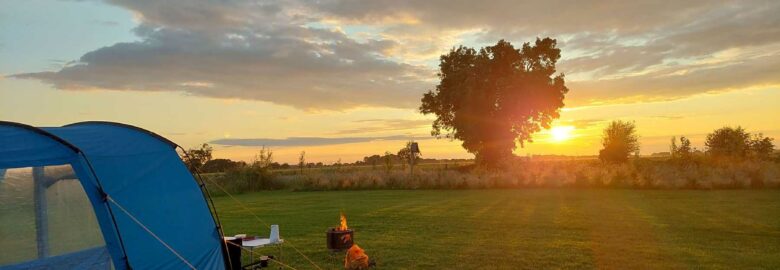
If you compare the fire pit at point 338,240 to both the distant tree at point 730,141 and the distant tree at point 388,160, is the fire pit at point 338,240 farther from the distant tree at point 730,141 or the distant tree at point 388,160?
the distant tree at point 730,141

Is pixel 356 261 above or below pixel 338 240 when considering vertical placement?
below

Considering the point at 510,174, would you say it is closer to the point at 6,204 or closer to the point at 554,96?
the point at 554,96

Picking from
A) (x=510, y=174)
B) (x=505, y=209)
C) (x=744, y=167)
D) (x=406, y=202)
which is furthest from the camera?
(x=510, y=174)

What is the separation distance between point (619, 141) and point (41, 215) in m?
44.0

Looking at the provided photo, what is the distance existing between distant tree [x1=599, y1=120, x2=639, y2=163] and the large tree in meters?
6.69

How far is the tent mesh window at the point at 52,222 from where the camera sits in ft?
21.2

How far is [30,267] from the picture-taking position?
6.51m

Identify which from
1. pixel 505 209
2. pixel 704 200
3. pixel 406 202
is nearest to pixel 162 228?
pixel 505 209

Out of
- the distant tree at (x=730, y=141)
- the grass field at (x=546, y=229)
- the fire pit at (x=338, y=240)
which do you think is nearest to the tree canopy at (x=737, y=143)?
the distant tree at (x=730, y=141)

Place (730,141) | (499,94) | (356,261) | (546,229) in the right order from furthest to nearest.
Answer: (730,141), (499,94), (546,229), (356,261)

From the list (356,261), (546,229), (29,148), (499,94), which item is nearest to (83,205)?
(29,148)

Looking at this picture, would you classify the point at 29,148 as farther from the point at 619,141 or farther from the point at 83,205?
the point at 619,141

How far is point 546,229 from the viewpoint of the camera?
1280 cm

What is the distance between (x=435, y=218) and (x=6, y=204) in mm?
10910
